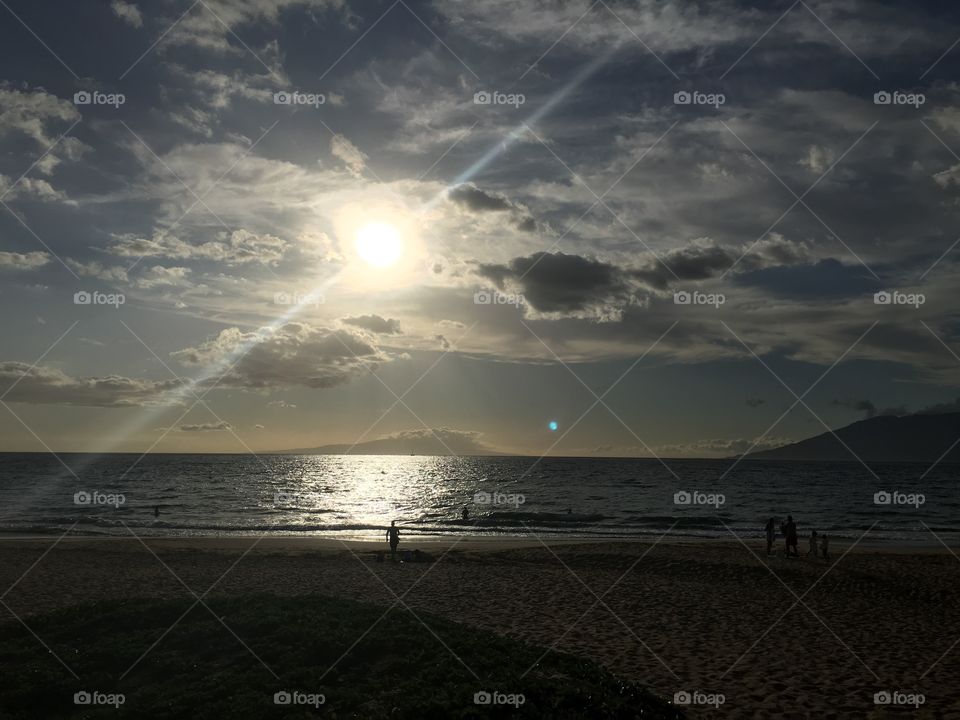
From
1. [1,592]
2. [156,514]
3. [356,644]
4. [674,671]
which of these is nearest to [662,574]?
[674,671]

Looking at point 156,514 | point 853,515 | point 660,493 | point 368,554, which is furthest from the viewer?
point 660,493

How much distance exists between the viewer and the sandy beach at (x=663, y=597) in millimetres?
14156

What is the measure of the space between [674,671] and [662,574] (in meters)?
15.9

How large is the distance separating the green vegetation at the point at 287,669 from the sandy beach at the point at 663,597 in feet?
8.33

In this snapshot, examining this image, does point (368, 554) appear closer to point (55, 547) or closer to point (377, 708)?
point (55, 547)

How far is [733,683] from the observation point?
13.7m

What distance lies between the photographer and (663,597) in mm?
23891

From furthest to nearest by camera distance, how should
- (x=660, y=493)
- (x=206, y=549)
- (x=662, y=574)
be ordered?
(x=660, y=493) < (x=206, y=549) < (x=662, y=574)

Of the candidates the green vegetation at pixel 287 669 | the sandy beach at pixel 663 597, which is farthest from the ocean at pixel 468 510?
the green vegetation at pixel 287 669

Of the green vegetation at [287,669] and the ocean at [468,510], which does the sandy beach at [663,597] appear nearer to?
the green vegetation at [287,669]

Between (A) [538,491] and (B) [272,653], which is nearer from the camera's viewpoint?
(B) [272,653]

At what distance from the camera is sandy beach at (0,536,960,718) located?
46.4 feet

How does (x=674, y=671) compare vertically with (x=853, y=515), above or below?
below

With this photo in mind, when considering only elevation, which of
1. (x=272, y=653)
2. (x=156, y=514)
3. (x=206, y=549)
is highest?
(x=156, y=514)
